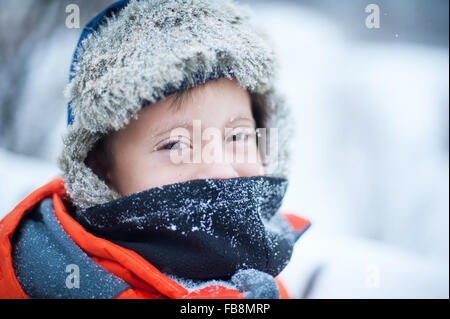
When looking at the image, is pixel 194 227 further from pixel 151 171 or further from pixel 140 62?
pixel 140 62

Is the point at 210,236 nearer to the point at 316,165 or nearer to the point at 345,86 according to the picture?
the point at 316,165

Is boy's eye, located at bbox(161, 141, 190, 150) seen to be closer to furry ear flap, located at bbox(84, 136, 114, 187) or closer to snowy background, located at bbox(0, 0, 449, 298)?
furry ear flap, located at bbox(84, 136, 114, 187)

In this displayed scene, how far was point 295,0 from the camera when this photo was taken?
210 centimetres

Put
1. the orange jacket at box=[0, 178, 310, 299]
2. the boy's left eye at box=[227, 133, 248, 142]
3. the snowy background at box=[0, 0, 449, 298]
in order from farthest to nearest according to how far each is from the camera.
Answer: the snowy background at box=[0, 0, 449, 298]
the boy's left eye at box=[227, 133, 248, 142]
the orange jacket at box=[0, 178, 310, 299]

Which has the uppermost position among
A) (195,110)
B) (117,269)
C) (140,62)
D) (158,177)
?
(140,62)

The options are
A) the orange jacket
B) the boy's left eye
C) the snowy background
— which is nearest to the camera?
the orange jacket

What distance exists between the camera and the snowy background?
175 centimetres

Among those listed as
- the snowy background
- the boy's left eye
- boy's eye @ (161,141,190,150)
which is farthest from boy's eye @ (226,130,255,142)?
the snowy background

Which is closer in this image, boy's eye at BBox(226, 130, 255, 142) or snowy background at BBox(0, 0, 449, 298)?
boy's eye at BBox(226, 130, 255, 142)

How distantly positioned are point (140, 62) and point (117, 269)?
475mm

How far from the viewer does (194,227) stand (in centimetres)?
71

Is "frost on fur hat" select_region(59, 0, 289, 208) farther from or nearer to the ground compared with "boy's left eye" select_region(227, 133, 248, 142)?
farther from the ground

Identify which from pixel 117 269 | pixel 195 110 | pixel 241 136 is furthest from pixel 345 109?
pixel 117 269

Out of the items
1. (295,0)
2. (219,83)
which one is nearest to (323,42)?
(295,0)
